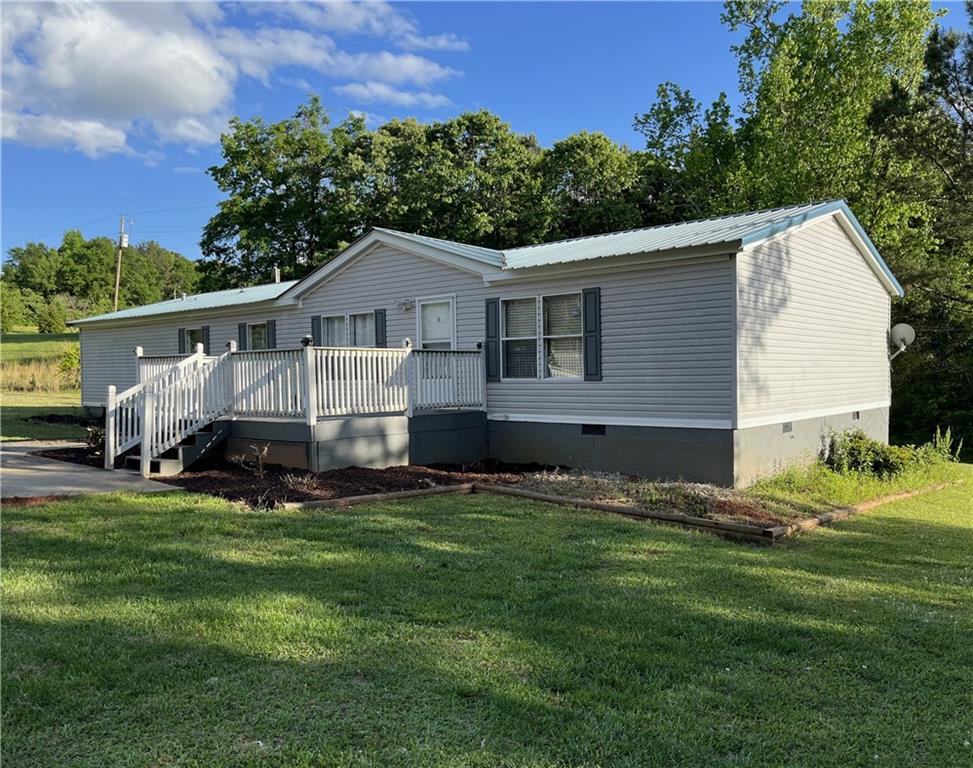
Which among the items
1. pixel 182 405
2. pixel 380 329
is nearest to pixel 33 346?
pixel 380 329

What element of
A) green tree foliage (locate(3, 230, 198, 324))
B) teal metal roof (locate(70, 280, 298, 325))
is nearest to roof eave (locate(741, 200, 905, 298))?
teal metal roof (locate(70, 280, 298, 325))

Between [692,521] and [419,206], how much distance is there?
76.2 feet

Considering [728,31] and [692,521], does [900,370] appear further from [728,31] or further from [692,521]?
[692,521]

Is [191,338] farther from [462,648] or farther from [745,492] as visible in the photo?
[462,648]

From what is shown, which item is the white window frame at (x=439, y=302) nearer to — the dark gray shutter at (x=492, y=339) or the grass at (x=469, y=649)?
the dark gray shutter at (x=492, y=339)

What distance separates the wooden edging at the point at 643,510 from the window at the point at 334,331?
19.6ft

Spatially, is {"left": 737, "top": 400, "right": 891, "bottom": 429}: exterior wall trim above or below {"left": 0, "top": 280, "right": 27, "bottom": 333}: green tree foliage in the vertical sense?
below

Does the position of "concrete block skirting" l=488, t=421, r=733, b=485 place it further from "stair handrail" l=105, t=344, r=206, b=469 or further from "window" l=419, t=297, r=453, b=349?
"stair handrail" l=105, t=344, r=206, b=469

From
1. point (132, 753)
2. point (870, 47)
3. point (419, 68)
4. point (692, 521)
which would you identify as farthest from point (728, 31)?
point (132, 753)

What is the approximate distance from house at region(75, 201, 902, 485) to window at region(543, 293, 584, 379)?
1.0 inches

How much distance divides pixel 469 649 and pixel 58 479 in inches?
308

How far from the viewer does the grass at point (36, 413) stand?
54.7 feet

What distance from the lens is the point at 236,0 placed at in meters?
10.9

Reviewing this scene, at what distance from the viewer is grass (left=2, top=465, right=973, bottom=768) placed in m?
2.93
